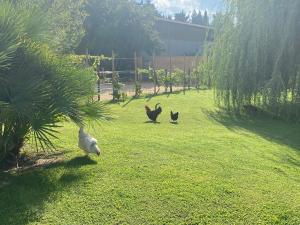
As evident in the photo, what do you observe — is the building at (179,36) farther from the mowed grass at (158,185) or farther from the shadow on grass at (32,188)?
the shadow on grass at (32,188)

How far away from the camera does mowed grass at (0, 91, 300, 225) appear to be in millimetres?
4008

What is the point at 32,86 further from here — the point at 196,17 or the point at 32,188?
the point at 196,17

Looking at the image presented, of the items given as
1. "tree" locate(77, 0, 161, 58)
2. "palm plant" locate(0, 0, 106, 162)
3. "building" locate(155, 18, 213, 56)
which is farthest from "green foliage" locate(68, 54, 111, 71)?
"building" locate(155, 18, 213, 56)

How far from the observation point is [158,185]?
182 inches

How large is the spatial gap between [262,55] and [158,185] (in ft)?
24.9

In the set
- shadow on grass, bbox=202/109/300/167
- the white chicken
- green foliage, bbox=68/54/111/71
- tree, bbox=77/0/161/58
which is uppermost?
tree, bbox=77/0/161/58

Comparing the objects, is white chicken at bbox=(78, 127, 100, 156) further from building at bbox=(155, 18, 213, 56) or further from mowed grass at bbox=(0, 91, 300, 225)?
building at bbox=(155, 18, 213, 56)

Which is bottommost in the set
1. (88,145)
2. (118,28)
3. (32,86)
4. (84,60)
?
(88,145)

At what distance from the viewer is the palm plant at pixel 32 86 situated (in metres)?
4.31

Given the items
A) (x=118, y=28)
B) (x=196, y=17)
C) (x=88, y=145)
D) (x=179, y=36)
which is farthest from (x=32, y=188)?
(x=196, y=17)

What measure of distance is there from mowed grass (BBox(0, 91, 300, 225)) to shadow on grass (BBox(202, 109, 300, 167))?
489 millimetres

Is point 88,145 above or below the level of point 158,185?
above

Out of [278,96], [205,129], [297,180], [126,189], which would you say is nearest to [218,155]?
[297,180]

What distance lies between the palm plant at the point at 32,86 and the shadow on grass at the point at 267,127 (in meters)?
3.46
